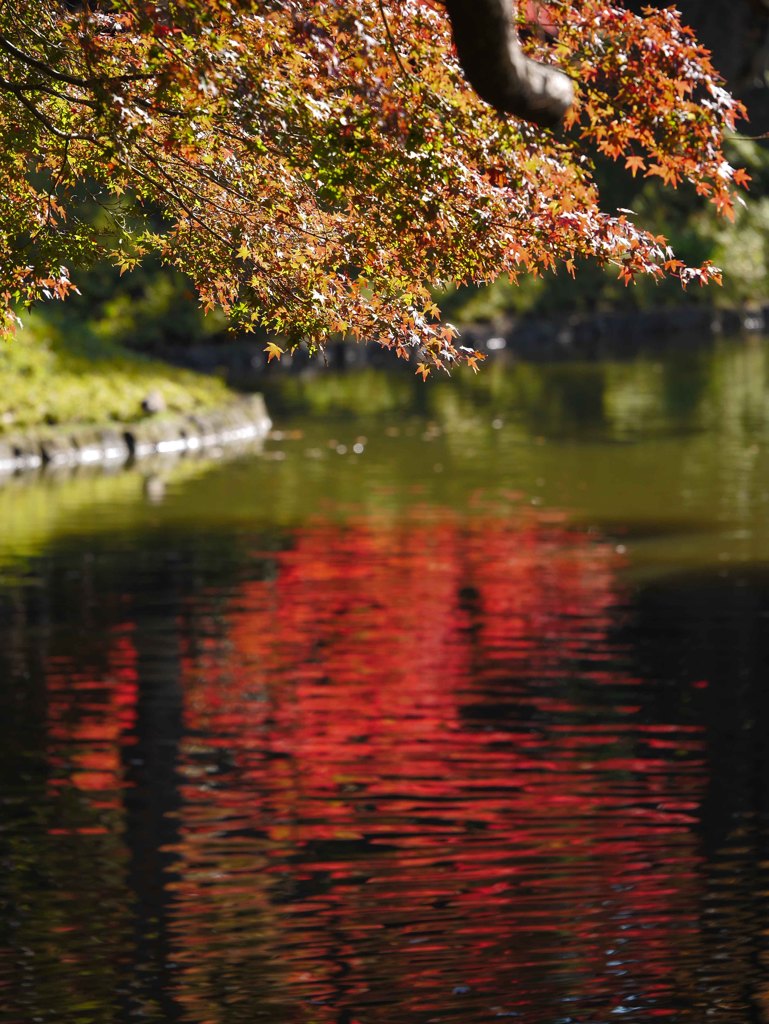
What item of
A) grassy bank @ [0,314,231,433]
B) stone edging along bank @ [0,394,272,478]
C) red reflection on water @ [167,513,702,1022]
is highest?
grassy bank @ [0,314,231,433]

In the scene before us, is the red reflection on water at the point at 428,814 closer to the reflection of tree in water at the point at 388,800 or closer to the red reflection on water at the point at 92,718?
the reflection of tree in water at the point at 388,800

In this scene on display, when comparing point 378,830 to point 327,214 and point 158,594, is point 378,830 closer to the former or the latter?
point 327,214

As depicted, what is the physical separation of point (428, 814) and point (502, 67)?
3.70 meters

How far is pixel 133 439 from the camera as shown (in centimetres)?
2436

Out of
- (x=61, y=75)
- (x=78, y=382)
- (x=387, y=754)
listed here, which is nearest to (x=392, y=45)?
(x=61, y=75)

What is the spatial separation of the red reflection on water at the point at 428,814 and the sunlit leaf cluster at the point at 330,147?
6.45 feet

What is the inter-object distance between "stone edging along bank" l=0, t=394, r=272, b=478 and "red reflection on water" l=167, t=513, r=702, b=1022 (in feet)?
31.3

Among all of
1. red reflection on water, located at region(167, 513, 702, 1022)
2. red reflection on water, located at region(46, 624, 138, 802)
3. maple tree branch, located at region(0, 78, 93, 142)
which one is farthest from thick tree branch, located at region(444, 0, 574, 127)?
red reflection on water, located at region(46, 624, 138, 802)

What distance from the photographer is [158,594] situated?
565 inches

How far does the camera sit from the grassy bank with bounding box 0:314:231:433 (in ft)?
80.1

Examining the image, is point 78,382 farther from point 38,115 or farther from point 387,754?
point 38,115

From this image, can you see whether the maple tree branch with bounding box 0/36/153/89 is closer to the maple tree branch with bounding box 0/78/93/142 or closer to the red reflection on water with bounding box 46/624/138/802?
the maple tree branch with bounding box 0/78/93/142

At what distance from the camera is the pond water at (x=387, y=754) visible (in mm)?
6594

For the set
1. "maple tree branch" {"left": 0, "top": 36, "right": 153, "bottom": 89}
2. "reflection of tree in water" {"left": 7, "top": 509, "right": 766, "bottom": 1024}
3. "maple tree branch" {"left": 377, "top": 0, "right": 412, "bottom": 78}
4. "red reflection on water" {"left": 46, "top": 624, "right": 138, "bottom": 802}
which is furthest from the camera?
"red reflection on water" {"left": 46, "top": 624, "right": 138, "bottom": 802}
